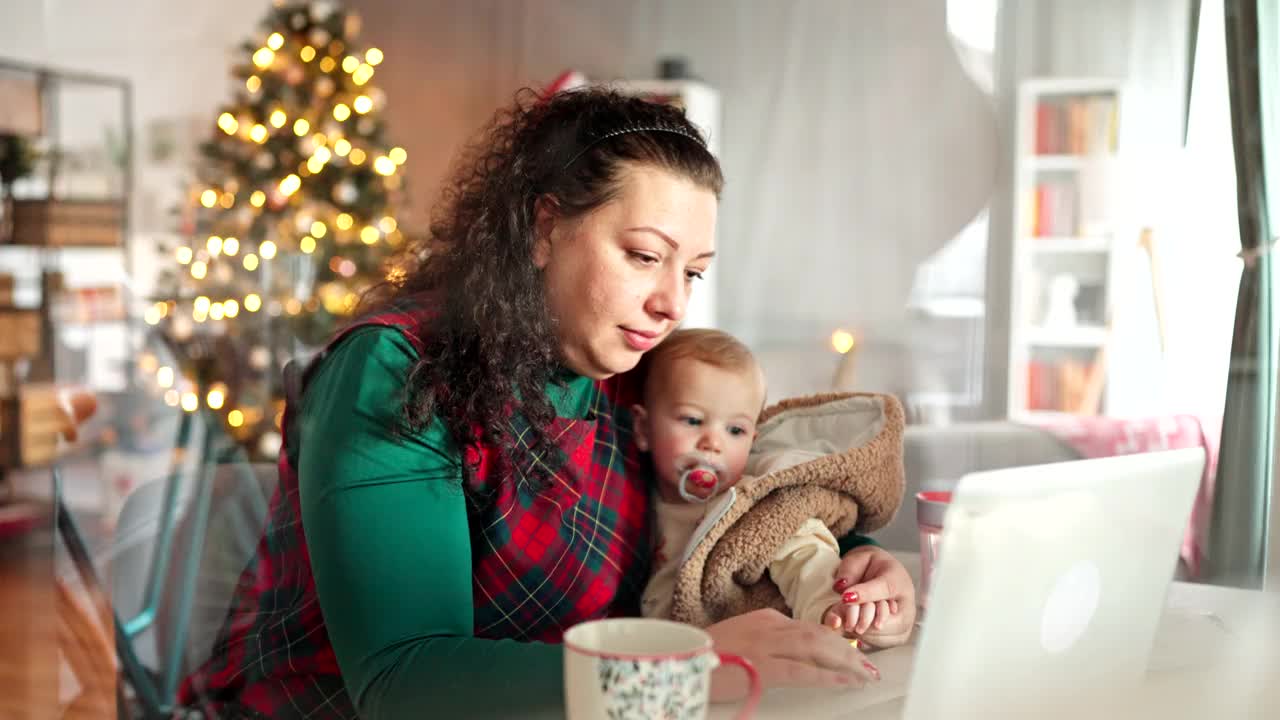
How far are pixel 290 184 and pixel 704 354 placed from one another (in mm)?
2364

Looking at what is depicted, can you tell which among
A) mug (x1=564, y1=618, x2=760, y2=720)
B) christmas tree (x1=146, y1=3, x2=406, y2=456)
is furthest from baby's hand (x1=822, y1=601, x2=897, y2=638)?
christmas tree (x1=146, y1=3, x2=406, y2=456)

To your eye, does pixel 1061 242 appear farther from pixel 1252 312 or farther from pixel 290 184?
pixel 290 184

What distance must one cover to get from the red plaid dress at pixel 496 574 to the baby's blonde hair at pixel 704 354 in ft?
0.37

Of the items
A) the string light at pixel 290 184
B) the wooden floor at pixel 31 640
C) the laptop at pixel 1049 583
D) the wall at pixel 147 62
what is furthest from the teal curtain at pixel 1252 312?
the wall at pixel 147 62

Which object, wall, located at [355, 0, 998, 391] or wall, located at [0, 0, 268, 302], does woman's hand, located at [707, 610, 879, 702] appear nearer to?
wall, located at [355, 0, 998, 391]

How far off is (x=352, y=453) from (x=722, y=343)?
1.54 feet

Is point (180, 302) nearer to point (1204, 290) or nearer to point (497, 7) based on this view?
point (497, 7)

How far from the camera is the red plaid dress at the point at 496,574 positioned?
1.00 meters

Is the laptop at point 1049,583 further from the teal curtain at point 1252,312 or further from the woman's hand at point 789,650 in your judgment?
the teal curtain at point 1252,312

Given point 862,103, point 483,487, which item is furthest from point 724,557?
point 862,103

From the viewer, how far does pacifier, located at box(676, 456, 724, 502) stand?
115 cm

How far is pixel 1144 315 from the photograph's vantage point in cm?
175

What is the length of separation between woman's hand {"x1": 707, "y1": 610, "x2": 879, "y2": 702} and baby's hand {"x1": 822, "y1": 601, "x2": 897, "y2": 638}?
0.19m

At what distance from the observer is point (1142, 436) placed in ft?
4.81
